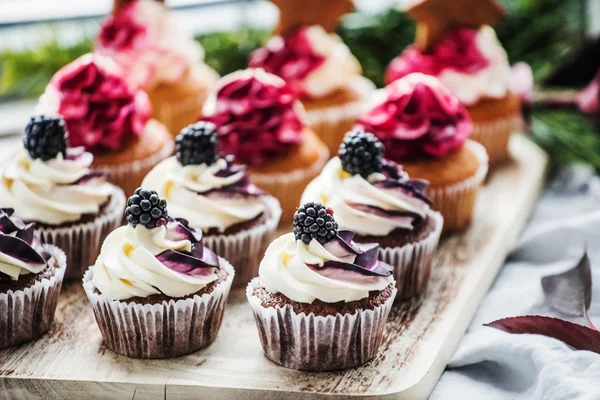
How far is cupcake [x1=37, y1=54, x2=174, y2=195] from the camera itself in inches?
158

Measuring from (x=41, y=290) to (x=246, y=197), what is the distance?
894 millimetres

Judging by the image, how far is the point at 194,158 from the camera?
134 inches

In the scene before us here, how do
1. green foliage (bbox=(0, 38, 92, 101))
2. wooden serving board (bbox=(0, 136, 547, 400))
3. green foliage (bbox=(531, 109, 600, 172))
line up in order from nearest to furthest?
wooden serving board (bbox=(0, 136, 547, 400)), green foliage (bbox=(531, 109, 600, 172)), green foliage (bbox=(0, 38, 92, 101))

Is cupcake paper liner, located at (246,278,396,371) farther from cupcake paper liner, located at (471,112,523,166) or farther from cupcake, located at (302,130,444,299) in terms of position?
cupcake paper liner, located at (471,112,523,166)

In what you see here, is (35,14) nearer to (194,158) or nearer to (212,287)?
(194,158)

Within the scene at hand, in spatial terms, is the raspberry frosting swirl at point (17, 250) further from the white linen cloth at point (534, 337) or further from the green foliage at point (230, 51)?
the green foliage at point (230, 51)

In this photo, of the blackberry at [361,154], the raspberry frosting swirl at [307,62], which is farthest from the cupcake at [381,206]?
the raspberry frosting swirl at [307,62]

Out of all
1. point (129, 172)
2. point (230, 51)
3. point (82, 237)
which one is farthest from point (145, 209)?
point (230, 51)

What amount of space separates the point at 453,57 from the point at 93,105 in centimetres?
183

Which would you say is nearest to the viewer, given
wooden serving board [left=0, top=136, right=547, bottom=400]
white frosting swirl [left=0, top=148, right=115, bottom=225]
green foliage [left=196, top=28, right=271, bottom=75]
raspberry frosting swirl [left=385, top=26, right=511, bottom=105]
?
wooden serving board [left=0, top=136, right=547, bottom=400]

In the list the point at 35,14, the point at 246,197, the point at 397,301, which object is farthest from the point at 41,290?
the point at 35,14

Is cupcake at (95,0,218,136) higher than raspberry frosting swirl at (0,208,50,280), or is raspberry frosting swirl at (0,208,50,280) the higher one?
raspberry frosting swirl at (0,208,50,280)

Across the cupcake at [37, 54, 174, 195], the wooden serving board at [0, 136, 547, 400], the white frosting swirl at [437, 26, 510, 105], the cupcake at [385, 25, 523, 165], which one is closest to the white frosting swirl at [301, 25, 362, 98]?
the cupcake at [385, 25, 523, 165]

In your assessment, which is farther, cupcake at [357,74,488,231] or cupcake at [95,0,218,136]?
cupcake at [95,0,218,136]
